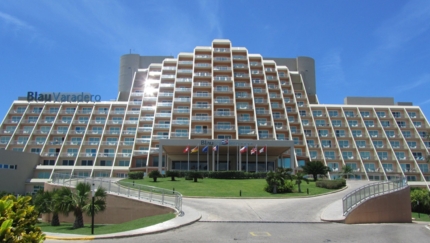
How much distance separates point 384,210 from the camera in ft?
78.0

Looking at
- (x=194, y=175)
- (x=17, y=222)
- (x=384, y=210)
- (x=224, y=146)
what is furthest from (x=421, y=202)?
(x=17, y=222)

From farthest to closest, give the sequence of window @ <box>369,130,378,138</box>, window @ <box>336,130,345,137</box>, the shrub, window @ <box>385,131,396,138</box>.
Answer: window @ <box>336,130,345,137</box> → window @ <box>385,131,396,138</box> → window @ <box>369,130,378,138</box> → the shrub

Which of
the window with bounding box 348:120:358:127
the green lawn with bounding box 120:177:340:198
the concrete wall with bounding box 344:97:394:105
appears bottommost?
the green lawn with bounding box 120:177:340:198

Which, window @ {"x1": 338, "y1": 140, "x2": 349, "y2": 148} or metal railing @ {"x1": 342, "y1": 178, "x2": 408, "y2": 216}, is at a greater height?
window @ {"x1": 338, "y1": 140, "x2": 349, "y2": 148}

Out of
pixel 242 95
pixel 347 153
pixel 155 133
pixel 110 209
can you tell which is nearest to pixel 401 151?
pixel 347 153

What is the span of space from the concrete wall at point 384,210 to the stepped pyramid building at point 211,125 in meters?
43.4

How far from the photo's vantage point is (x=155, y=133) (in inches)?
A: 3039

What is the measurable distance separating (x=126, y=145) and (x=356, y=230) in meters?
64.0

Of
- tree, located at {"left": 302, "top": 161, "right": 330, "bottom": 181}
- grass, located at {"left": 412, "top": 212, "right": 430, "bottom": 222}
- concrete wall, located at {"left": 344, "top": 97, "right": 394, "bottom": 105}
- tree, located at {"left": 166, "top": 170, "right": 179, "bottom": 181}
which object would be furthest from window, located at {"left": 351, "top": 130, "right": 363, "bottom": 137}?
tree, located at {"left": 166, "top": 170, "right": 179, "bottom": 181}

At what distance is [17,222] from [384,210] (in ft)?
72.1

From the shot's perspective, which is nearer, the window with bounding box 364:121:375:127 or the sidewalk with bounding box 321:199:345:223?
the sidewalk with bounding box 321:199:345:223

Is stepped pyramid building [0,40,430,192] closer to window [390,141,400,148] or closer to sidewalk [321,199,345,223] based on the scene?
window [390,141,400,148]

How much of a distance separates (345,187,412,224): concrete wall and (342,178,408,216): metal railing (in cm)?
30

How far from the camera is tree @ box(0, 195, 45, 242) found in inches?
322
